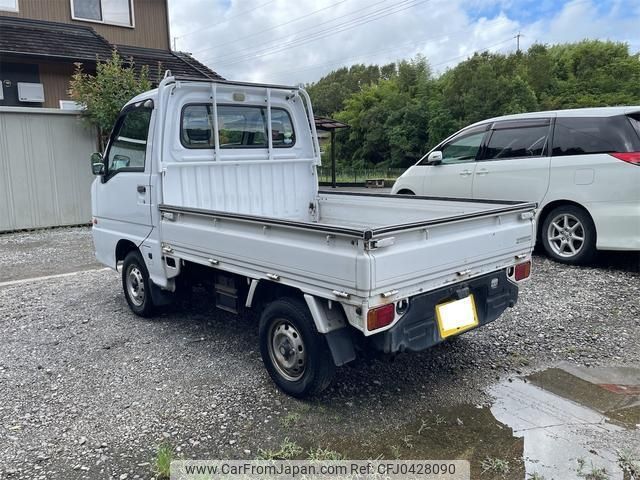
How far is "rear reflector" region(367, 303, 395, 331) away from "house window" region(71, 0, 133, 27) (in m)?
14.0

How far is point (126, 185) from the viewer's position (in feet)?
15.0

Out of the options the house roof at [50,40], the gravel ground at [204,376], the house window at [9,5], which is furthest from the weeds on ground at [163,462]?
the house window at [9,5]

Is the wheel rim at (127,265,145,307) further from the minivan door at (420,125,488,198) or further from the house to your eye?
the house

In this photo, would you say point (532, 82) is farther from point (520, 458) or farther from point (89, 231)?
point (520, 458)

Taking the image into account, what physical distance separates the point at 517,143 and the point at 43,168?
28.8ft

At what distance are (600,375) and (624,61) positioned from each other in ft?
101

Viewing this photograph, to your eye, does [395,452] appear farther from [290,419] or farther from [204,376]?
[204,376]

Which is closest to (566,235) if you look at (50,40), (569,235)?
(569,235)

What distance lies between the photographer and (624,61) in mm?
28094

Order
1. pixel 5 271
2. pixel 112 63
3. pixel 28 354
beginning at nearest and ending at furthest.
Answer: pixel 28 354 → pixel 5 271 → pixel 112 63

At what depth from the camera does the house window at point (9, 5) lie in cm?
1238

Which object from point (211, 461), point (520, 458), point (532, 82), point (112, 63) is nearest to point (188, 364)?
point (211, 461)

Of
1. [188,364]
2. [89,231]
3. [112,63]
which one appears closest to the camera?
[188,364]

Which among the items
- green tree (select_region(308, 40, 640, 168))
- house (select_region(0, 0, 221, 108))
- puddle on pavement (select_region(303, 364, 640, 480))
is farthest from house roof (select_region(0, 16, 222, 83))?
green tree (select_region(308, 40, 640, 168))
